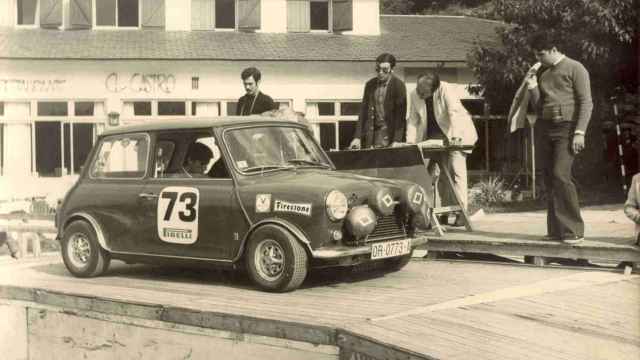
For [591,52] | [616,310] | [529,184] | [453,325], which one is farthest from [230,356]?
[529,184]

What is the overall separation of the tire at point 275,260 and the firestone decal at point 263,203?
0.16 m

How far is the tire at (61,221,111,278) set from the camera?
29.0ft

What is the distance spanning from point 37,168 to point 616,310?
22.2 m

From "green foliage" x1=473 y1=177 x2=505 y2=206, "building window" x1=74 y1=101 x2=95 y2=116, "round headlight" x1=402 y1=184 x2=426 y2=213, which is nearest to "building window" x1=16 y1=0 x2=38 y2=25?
"building window" x1=74 y1=101 x2=95 y2=116

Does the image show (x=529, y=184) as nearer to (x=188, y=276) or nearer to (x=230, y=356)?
(x=188, y=276)

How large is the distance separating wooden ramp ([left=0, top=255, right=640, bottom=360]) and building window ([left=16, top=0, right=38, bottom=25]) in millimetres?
19676

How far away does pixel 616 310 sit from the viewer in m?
6.61

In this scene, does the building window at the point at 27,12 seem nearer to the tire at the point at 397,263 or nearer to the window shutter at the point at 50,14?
the window shutter at the point at 50,14

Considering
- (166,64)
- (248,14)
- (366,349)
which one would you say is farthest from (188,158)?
(248,14)

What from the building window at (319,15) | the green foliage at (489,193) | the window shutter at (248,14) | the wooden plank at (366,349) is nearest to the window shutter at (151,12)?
the window shutter at (248,14)

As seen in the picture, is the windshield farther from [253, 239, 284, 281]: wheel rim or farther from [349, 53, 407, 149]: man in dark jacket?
[349, 53, 407, 149]: man in dark jacket

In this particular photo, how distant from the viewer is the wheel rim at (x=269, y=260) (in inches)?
294

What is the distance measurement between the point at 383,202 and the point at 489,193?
16146 millimetres

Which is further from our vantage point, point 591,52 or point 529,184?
point 529,184
